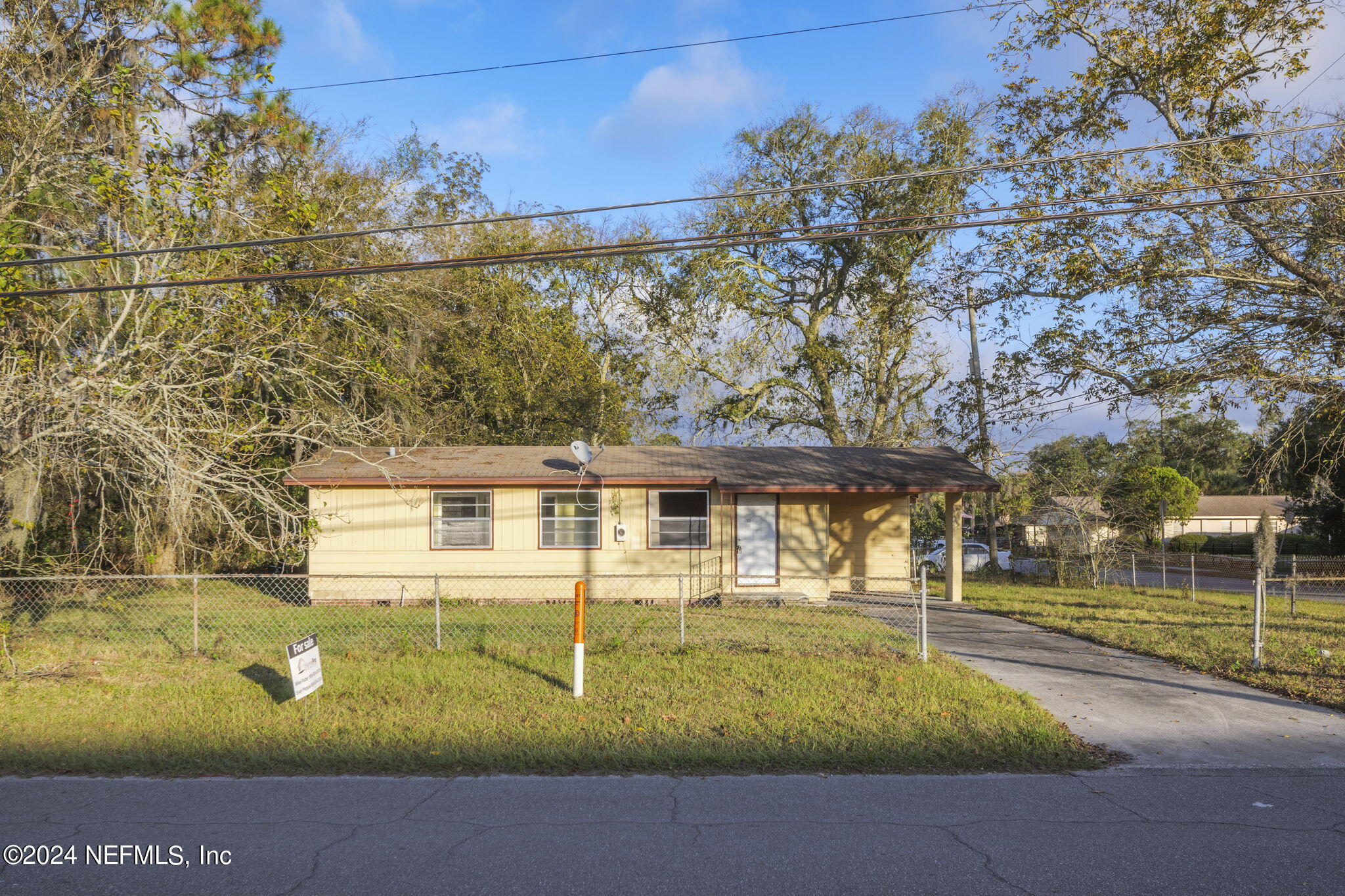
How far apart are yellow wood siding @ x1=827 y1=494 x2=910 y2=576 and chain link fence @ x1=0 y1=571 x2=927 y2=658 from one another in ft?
1.81

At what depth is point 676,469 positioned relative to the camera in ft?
54.6

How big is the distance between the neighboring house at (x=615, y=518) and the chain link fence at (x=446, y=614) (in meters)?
0.39

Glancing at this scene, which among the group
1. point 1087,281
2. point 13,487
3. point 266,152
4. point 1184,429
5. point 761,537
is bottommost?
point 761,537

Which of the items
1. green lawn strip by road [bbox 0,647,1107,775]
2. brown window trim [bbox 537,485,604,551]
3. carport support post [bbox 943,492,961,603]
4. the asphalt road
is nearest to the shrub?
carport support post [bbox 943,492,961,603]

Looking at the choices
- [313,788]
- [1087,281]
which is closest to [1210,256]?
[1087,281]

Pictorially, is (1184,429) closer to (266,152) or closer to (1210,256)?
(1210,256)

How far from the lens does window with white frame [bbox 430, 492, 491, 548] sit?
52.7 ft

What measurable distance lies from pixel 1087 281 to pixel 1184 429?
342 cm

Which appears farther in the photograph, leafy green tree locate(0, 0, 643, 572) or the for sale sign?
leafy green tree locate(0, 0, 643, 572)

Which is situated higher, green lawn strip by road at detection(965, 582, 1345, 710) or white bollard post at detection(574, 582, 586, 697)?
white bollard post at detection(574, 582, 586, 697)

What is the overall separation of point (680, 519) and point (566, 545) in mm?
2329

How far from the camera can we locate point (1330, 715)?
26.0ft

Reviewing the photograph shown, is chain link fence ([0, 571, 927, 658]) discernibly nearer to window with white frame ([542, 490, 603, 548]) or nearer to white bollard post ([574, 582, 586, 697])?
window with white frame ([542, 490, 603, 548])

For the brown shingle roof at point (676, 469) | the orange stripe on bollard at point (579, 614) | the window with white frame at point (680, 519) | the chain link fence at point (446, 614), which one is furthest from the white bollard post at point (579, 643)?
the window with white frame at point (680, 519)
